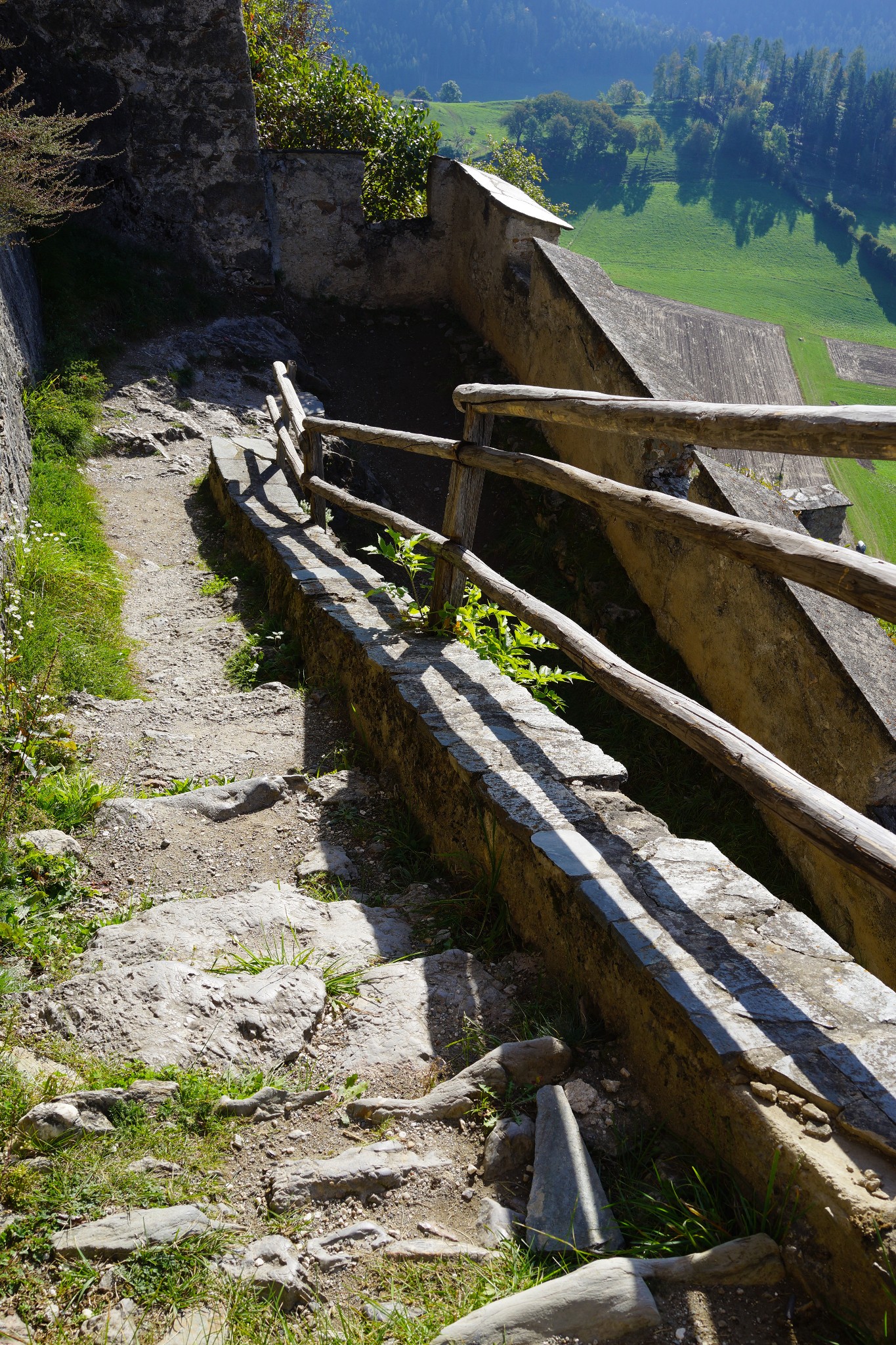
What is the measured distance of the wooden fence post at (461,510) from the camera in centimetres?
344

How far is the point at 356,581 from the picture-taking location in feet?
15.0

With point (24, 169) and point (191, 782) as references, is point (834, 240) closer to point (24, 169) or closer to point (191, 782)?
point (24, 169)

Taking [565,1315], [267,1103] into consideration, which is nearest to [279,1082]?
[267,1103]

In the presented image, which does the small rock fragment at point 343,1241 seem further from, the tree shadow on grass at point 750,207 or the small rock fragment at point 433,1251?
the tree shadow on grass at point 750,207

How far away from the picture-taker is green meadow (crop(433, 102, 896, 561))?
45406mm

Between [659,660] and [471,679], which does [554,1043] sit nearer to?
[471,679]

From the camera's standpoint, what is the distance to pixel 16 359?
7172 mm

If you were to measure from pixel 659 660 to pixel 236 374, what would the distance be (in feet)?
22.3

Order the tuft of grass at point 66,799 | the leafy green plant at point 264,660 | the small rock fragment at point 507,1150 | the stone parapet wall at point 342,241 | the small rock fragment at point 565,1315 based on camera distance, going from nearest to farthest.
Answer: the small rock fragment at point 565,1315 → the small rock fragment at point 507,1150 → the tuft of grass at point 66,799 → the leafy green plant at point 264,660 → the stone parapet wall at point 342,241

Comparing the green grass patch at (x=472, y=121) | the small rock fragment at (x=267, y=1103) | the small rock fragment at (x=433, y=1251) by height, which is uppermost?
the green grass patch at (x=472, y=121)

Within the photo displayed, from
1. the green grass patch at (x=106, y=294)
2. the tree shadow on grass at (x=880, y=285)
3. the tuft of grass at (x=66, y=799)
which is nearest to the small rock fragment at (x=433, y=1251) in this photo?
the tuft of grass at (x=66, y=799)

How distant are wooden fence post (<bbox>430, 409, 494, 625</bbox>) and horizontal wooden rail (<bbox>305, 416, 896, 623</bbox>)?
0.26 feet

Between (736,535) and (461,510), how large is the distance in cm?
174

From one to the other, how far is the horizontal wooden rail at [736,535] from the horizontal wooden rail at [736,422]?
16 centimetres
